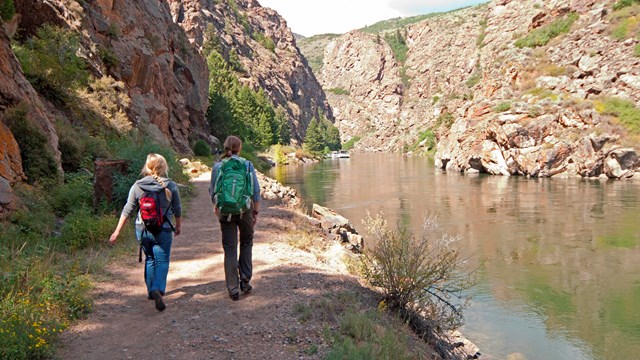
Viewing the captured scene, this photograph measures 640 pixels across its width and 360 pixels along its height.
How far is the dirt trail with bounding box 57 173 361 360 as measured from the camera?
4.52m

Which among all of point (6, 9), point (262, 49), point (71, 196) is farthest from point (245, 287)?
point (262, 49)

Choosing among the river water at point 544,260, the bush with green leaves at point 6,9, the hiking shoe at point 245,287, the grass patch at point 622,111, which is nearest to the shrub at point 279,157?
the river water at point 544,260

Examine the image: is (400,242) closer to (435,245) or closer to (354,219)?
(435,245)

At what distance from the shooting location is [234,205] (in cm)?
564

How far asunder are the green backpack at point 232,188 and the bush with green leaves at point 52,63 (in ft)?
43.0

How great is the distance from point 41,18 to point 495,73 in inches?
1699

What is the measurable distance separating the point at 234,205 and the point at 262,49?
114830 millimetres

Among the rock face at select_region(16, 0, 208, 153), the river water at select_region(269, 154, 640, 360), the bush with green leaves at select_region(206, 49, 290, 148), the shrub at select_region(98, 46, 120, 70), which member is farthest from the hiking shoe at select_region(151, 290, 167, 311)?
the bush with green leaves at select_region(206, 49, 290, 148)

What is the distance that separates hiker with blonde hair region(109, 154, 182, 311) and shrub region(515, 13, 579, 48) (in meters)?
50.3

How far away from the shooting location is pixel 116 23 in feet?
85.9

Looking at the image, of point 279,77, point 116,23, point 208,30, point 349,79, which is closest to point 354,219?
point 116,23

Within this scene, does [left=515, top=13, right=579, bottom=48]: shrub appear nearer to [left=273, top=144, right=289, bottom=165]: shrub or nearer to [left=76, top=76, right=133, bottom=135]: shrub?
[left=273, top=144, right=289, bottom=165]: shrub

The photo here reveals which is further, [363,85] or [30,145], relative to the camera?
[363,85]

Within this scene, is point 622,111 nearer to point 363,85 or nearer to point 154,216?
point 154,216
